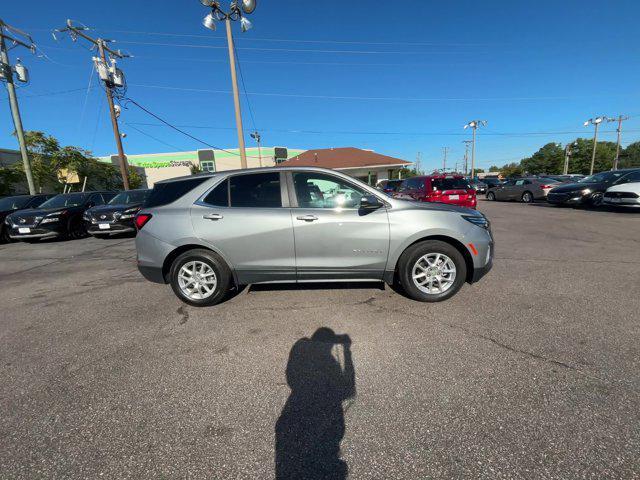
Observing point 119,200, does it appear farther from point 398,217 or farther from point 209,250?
point 398,217

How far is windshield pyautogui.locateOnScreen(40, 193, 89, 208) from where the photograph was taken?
33.6ft

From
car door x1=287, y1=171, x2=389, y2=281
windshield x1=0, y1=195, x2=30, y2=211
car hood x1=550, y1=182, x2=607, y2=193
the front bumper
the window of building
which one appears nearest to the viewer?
car door x1=287, y1=171, x2=389, y2=281

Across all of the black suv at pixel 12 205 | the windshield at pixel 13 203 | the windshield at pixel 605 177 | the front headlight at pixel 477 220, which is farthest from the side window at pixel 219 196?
the windshield at pixel 605 177

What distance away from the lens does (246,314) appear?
3.61m

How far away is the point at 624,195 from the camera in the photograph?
1058 cm

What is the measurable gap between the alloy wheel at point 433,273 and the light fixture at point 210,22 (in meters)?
11.1

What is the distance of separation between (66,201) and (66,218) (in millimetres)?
1314

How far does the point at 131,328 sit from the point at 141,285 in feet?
5.57

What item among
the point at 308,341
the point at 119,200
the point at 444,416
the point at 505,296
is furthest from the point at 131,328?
the point at 119,200

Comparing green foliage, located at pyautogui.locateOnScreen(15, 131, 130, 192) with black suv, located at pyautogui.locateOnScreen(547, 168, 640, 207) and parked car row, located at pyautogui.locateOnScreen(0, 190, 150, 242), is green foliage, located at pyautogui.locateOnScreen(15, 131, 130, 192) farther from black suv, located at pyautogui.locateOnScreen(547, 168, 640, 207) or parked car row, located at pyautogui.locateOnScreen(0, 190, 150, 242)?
black suv, located at pyautogui.locateOnScreen(547, 168, 640, 207)

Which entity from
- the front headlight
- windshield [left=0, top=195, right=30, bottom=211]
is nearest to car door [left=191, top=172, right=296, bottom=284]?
the front headlight

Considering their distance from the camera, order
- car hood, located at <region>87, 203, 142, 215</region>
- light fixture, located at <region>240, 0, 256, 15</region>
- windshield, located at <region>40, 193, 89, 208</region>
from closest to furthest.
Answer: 1. car hood, located at <region>87, 203, 142, 215</region>
2. light fixture, located at <region>240, 0, 256, 15</region>
3. windshield, located at <region>40, 193, 89, 208</region>

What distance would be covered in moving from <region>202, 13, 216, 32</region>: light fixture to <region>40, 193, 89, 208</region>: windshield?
764 cm

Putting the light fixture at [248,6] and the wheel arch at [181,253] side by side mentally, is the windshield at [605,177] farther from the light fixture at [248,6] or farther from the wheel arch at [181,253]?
the wheel arch at [181,253]
